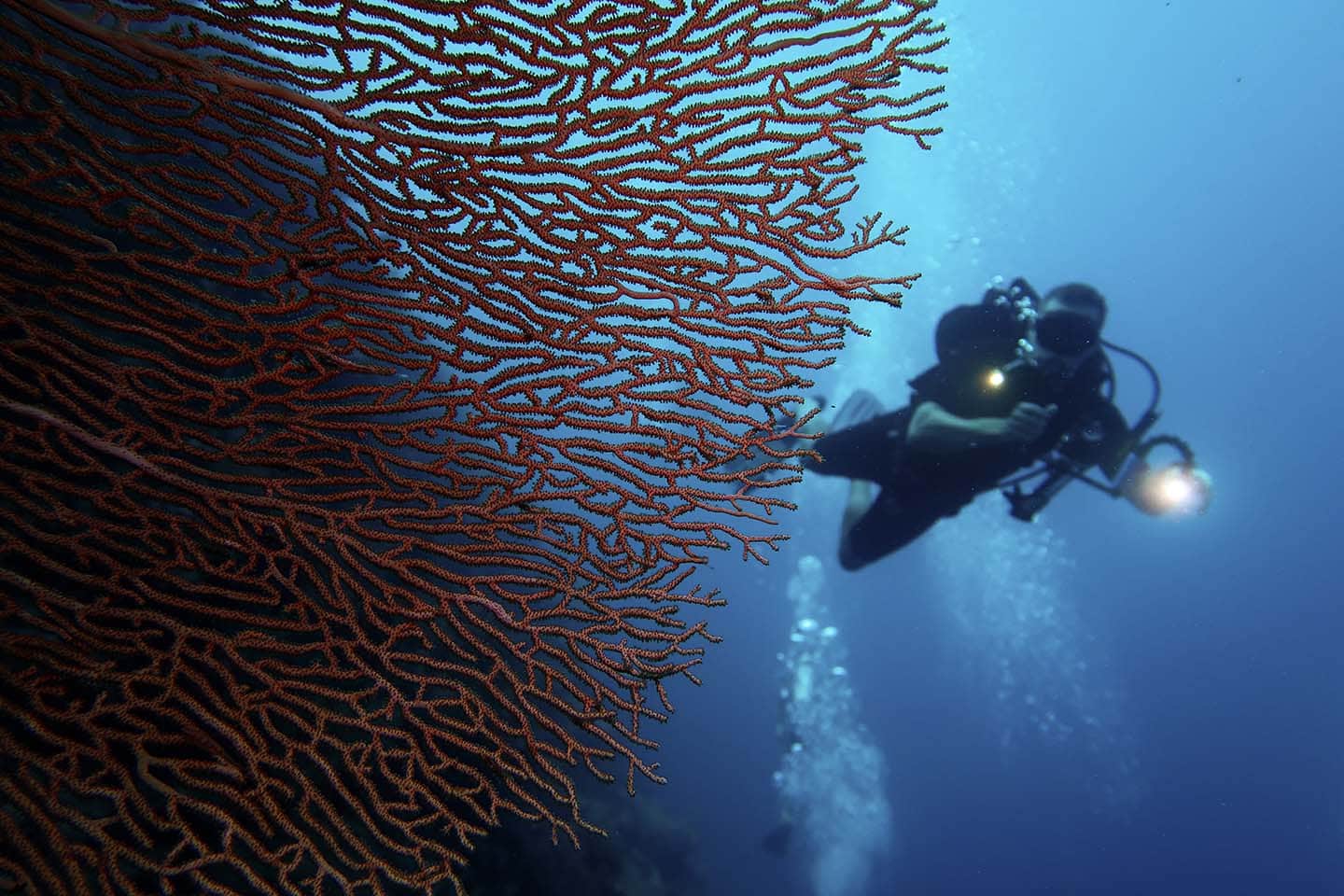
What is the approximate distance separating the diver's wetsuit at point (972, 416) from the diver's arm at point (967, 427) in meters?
0.10

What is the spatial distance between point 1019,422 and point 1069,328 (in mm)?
1273

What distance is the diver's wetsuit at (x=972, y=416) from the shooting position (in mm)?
6758

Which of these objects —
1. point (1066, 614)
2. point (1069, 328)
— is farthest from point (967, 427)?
point (1066, 614)

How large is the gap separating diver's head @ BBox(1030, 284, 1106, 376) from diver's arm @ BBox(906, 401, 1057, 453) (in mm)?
721

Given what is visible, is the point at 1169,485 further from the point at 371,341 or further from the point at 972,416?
the point at 371,341

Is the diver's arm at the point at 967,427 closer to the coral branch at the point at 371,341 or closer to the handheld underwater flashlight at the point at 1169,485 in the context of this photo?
the handheld underwater flashlight at the point at 1169,485

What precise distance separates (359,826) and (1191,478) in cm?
905

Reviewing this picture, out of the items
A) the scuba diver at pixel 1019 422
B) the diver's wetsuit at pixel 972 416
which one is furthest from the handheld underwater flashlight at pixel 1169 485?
the diver's wetsuit at pixel 972 416

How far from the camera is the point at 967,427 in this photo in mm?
6516

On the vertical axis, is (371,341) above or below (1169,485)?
above

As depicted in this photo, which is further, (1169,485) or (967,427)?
(1169,485)

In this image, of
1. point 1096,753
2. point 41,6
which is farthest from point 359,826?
point 1096,753

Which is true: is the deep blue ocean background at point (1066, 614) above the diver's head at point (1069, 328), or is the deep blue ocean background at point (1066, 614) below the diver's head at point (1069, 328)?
below

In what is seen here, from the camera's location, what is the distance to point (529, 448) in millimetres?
3178
